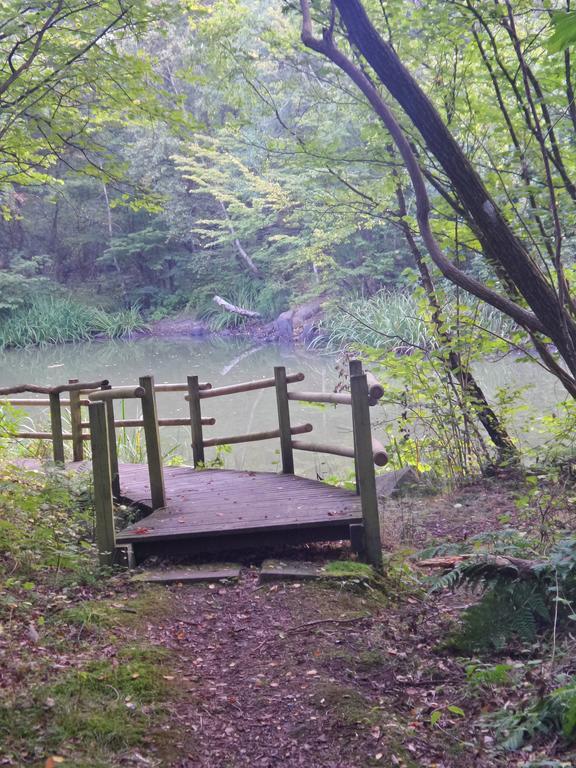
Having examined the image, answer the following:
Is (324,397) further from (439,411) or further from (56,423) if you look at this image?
(56,423)

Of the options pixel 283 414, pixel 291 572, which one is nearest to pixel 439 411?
pixel 283 414

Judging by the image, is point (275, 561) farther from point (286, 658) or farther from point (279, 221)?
point (279, 221)

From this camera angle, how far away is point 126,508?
5312 mm

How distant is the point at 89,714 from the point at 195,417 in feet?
13.8

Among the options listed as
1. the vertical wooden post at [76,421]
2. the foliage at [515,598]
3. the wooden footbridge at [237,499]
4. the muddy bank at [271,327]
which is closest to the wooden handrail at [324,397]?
the wooden footbridge at [237,499]

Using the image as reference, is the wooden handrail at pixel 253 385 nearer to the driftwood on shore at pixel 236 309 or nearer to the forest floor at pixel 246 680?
the forest floor at pixel 246 680

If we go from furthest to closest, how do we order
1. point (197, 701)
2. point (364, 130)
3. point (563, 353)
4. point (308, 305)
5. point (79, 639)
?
1. point (308, 305)
2. point (364, 130)
3. point (563, 353)
4. point (79, 639)
5. point (197, 701)

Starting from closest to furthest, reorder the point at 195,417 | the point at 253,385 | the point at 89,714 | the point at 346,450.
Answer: the point at 89,714 < the point at 346,450 < the point at 253,385 < the point at 195,417

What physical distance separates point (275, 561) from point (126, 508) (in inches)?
62.2

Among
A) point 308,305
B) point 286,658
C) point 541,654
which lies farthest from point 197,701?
point 308,305

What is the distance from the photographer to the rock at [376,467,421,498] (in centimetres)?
650

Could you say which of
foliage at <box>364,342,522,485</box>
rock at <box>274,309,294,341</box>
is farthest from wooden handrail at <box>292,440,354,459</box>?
rock at <box>274,309,294,341</box>

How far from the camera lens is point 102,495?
4.14 m

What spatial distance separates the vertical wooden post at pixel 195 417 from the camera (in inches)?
252
